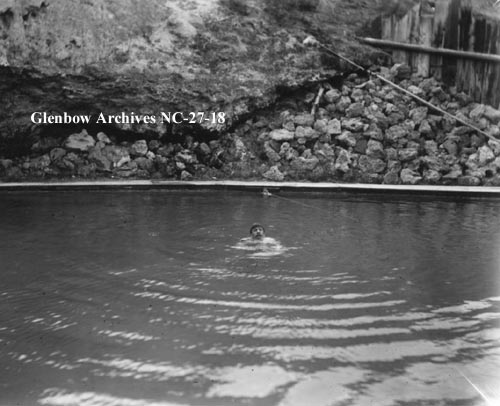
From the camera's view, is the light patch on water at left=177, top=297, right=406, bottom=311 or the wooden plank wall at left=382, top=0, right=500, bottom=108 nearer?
the light patch on water at left=177, top=297, right=406, bottom=311

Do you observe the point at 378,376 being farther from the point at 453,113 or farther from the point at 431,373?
the point at 453,113

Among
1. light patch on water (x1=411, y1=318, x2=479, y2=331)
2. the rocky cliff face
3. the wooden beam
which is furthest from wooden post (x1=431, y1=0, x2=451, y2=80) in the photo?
light patch on water (x1=411, y1=318, x2=479, y2=331)

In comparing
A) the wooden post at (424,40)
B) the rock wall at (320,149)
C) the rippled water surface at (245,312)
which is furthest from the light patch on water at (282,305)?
the wooden post at (424,40)

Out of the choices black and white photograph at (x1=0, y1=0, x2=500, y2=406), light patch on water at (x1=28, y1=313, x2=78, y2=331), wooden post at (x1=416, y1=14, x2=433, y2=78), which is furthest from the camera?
wooden post at (x1=416, y1=14, x2=433, y2=78)

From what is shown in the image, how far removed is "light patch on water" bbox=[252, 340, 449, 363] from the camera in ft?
9.21

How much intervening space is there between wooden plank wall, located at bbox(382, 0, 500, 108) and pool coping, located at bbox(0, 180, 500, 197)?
266 cm

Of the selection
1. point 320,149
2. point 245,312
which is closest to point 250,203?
point 320,149

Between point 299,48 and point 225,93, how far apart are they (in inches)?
72.8

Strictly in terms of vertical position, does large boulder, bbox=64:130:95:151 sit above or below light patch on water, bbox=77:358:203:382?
above

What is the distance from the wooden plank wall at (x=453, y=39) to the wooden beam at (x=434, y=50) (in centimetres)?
9

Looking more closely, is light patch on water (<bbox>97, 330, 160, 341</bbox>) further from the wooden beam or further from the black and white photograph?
the wooden beam

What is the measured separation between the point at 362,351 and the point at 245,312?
34.0 inches

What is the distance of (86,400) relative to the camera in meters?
2.39

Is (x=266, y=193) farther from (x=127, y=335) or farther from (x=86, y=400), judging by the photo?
(x=86, y=400)
